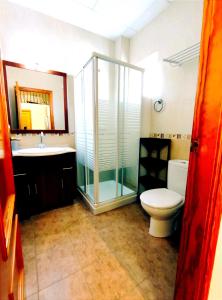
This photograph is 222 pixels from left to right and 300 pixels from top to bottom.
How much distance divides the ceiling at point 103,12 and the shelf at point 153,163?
1.97m

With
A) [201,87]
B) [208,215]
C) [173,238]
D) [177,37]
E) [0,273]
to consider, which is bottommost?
[173,238]

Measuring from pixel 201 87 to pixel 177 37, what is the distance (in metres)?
1.70

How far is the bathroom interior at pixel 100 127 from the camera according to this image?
1415mm

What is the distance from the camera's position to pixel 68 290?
1.03 metres

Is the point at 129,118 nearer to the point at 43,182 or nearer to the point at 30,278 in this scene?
the point at 43,182

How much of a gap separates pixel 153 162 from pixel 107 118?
36.7 inches

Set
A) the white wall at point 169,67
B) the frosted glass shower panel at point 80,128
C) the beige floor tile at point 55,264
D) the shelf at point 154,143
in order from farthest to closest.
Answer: the frosted glass shower panel at point 80,128 < the shelf at point 154,143 < the white wall at point 169,67 < the beige floor tile at point 55,264

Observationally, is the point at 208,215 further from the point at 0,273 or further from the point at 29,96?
the point at 29,96

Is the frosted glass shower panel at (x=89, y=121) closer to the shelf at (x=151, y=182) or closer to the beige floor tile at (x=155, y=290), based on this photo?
the shelf at (x=151, y=182)

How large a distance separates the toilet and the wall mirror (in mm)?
1637

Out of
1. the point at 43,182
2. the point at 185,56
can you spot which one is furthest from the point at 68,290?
the point at 185,56

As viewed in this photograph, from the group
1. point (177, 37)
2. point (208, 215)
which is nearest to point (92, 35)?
point (177, 37)

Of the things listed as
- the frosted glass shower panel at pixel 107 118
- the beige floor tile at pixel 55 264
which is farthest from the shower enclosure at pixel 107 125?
the beige floor tile at pixel 55 264

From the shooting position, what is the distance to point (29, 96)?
199 cm
